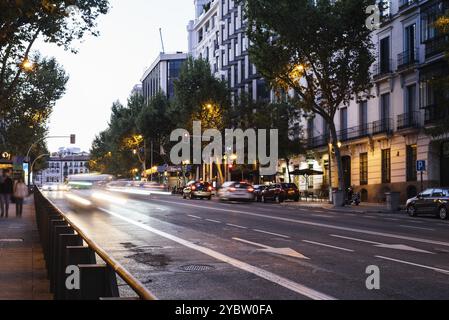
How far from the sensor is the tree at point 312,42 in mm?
37781

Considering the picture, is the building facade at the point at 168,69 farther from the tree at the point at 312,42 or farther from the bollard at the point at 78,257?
the bollard at the point at 78,257

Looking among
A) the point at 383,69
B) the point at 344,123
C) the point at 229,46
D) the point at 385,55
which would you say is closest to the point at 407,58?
the point at 383,69

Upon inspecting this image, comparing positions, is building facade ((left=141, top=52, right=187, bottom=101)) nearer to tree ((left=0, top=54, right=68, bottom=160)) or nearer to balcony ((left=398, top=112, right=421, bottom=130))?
tree ((left=0, top=54, right=68, bottom=160))

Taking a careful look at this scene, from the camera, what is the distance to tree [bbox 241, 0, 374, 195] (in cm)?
3778

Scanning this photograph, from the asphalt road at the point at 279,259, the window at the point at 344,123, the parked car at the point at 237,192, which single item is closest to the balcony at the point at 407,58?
the window at the point at 344,123

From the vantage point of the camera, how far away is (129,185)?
78.9 m

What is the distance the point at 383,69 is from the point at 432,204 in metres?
17.9

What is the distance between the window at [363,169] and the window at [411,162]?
606cm

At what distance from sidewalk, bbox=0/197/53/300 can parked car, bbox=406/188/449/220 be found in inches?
706

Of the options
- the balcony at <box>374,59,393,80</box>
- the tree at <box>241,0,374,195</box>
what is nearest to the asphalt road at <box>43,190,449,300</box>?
the tree at <box>241,0,374,195</box>

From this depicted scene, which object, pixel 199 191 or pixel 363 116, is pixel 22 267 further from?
pixel 199 191

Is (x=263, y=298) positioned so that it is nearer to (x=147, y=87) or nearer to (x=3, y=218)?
(x=3, y=218)
